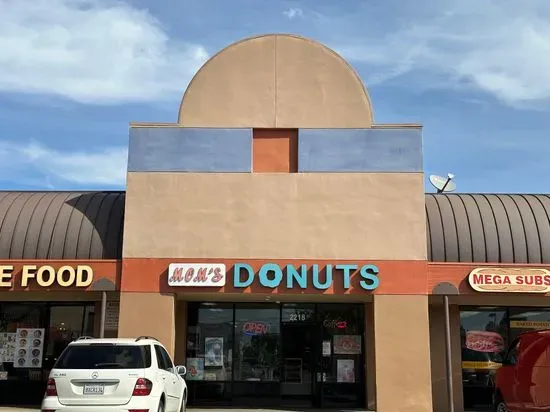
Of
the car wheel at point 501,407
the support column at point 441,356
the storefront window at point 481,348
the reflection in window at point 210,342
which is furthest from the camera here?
the reflection in window at point 210,342

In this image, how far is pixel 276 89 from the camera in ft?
60.6

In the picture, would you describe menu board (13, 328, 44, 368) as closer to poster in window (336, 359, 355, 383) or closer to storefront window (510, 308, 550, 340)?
poster in window (336, 359, 355, 383)

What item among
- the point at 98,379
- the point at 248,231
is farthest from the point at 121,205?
the point at 98,379

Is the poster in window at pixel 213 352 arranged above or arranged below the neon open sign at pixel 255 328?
below

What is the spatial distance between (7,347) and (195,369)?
18.7 feet

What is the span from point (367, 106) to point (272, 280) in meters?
5.54

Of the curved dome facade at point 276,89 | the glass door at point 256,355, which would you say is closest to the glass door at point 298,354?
the glass door at point 256,355

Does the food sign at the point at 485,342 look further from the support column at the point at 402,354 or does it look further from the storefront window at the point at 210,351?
the storefront window at the point at 210,351

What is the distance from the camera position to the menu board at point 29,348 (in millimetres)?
19547

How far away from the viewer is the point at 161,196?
58.9ft

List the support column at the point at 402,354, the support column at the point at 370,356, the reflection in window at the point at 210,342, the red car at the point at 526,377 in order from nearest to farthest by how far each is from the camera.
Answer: the red car at the point at 526,377
the support column at the point at 402,354
the support column at the point at 370,356
the reflection in window at the point at 210,342

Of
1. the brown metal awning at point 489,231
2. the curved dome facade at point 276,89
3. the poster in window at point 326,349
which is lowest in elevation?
the poster in window at point 326,349

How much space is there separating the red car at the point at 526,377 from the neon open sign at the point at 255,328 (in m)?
7.39

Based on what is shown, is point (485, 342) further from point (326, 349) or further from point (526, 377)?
point (526, 377)
